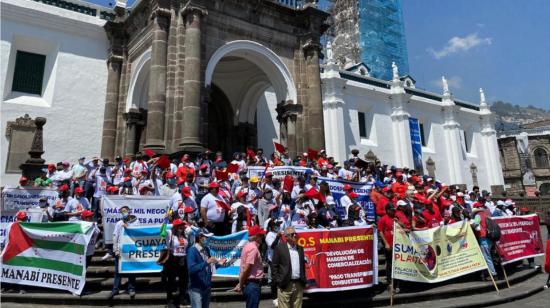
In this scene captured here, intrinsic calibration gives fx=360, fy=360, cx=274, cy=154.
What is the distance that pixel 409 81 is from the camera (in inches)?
1459

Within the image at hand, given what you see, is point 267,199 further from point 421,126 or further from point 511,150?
point 511,150

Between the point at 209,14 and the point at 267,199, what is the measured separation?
8488 mm

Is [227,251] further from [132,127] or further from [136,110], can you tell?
[136,110]

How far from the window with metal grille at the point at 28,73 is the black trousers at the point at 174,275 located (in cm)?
1357

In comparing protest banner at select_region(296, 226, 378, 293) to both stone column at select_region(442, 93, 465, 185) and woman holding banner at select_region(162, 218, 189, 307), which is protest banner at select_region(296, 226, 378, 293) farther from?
stone column at select_region(442, 93, 465, 185)

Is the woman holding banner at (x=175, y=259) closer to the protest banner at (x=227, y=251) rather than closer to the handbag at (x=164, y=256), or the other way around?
the handbag at (x=164, y=256)

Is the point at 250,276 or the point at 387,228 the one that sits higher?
the point at 387,228

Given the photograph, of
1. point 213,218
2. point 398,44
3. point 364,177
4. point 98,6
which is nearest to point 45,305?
point 213,218

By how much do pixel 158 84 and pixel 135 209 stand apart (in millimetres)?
5948

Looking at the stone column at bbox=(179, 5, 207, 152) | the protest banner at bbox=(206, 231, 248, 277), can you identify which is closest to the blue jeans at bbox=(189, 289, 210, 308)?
the protest banner at bbox=(206, 231, 248, 277)

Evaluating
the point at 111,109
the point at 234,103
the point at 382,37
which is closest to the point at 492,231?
the point at 234,103

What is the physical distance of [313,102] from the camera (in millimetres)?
16031

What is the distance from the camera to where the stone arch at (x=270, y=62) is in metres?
14.9

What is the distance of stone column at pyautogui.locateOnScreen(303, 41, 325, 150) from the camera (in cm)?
1587
